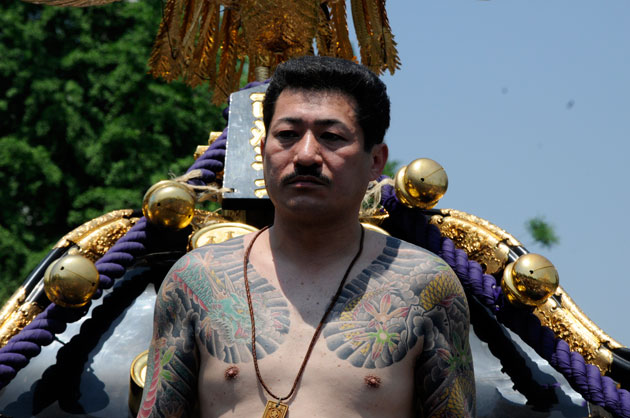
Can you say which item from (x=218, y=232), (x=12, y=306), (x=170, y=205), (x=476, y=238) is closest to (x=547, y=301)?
(x=476, y=238)

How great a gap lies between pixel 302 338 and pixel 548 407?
5.19ft

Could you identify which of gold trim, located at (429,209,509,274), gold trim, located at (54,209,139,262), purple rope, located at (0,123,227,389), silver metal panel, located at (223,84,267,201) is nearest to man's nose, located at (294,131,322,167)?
silver metal panel, located at (223,84,267,201)

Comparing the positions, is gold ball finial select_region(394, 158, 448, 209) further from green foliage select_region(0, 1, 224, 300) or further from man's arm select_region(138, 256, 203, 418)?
green foliage select_region(0, 1, 224, 300)

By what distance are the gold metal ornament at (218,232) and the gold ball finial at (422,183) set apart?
0.60m

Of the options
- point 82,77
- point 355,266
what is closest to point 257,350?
point 355,266

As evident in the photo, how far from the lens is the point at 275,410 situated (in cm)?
188

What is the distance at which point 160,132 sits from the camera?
12.2 metres

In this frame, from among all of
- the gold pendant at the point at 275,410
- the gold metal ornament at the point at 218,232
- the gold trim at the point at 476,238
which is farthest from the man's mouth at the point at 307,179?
the gold trim at the point at 476,238

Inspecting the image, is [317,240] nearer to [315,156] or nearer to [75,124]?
[315,156]

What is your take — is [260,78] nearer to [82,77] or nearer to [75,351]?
[75,351]

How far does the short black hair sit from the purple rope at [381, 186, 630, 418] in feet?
4.39

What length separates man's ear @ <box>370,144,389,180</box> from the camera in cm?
218

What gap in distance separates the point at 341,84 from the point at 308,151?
0.21 m

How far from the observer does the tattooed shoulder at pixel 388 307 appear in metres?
1.95
